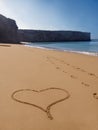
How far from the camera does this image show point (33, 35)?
11038cm

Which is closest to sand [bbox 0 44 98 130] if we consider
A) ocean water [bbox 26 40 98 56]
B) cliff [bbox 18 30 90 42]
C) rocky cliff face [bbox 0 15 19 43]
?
ocean water [bbox 26 40 98 56]

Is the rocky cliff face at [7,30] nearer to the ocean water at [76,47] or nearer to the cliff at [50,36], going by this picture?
the ocean water at [76,47]

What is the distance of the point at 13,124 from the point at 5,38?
142 ft

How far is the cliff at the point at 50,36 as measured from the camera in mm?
106562

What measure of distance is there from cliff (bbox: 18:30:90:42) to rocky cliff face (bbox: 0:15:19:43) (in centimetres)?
4755

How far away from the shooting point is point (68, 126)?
7.79ft

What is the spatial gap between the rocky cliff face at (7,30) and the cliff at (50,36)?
156 ft

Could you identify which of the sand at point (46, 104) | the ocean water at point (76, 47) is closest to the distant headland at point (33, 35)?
the ocean water at point (76, 47)

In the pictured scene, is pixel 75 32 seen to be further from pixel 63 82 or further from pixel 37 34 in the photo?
pixel 63 82

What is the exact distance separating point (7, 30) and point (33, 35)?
2568 inches

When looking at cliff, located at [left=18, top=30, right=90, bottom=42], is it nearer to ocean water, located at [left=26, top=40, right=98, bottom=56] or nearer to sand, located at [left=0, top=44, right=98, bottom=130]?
ocean water, located at [left=26, top=40, right=98, bottom=56]

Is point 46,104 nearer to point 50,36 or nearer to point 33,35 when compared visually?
point 33,35

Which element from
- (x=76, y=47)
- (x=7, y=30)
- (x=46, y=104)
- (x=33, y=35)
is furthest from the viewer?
(x=33, y=35)

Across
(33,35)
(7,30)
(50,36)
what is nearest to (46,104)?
(7,30)
